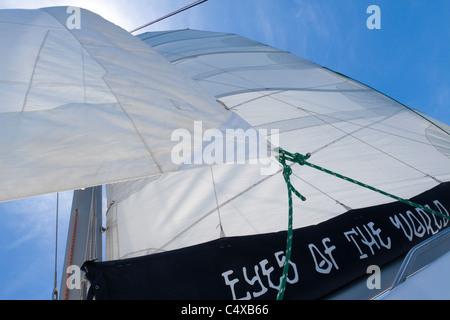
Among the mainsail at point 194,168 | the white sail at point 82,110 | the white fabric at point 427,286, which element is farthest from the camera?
the mainsail at point 194,168

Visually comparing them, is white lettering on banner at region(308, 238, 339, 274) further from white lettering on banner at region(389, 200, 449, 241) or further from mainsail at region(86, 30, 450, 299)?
white lettering on banner at region(389, 200, 449, 241)

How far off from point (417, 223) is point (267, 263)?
0.91 metres

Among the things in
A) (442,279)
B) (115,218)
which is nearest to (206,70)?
(115,218)

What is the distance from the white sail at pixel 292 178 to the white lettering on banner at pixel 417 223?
274 mm

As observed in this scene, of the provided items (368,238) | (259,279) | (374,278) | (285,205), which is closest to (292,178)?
(285,205)

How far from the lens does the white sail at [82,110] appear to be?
0.83m

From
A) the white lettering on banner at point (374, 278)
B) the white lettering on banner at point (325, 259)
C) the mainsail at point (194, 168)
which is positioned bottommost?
the white lettering on banner at point (374, 278)

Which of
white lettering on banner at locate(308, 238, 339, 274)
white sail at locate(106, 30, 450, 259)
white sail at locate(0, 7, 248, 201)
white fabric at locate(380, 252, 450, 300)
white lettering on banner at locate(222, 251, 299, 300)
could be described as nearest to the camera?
white fabric at locate(380, 252, 450, 300)

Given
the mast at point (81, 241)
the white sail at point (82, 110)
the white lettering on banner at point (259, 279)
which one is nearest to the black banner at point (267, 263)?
the white lettering on banner at point (259, 279)

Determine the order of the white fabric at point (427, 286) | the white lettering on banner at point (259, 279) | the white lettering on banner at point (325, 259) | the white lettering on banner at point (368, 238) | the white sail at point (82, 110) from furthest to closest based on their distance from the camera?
the white lettering on banner at point (368, 238) < the white lettering on banner at point (325, 259) < the white lettering on banner at point (259, 279) < the white sail at point (82, 110) < the white fabric at point (427, 286)

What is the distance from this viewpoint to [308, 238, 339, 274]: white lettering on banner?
3.78 ft

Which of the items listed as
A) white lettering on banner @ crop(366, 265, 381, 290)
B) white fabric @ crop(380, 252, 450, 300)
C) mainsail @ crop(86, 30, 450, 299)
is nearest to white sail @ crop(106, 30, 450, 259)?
mainsail @ crop(86, 30, 450, 299)

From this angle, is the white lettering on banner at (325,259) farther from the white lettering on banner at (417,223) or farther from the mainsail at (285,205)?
the white lettering on banner at (417,223)

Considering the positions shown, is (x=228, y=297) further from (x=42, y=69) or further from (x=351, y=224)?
(x=42, y=69)
